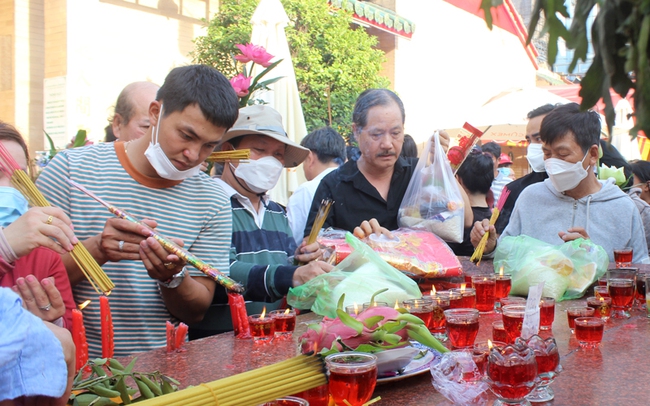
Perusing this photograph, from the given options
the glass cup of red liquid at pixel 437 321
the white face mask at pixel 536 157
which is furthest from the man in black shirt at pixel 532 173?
the glass cup of red liquid at pixel 437 321

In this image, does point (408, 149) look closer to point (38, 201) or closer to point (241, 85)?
point (241, 85)

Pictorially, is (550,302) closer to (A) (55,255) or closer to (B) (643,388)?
(B) (643,388)

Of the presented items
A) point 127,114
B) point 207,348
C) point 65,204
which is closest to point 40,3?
point 127,114

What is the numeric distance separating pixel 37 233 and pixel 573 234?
2.72m

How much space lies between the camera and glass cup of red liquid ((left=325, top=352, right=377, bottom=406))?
5.23 feet

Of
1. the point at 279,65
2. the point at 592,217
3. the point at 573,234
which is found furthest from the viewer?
the point at 279,65

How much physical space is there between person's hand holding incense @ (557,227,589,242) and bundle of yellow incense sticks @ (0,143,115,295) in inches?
95.7

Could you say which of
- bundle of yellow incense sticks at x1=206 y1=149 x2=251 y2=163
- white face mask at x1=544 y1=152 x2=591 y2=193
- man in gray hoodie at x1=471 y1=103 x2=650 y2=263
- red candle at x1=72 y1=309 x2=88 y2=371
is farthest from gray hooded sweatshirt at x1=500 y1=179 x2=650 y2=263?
red candle at x1=72 y1=309 x2=88 y2=371

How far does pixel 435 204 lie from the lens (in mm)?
3672

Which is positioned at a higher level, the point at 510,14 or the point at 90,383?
the point at 510,14

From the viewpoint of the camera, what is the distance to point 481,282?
2.89m

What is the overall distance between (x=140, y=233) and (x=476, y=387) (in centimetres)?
135

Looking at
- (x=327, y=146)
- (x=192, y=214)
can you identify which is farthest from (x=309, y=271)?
(x=327, y=146)

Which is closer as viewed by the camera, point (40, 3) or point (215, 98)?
point (215, 98)
